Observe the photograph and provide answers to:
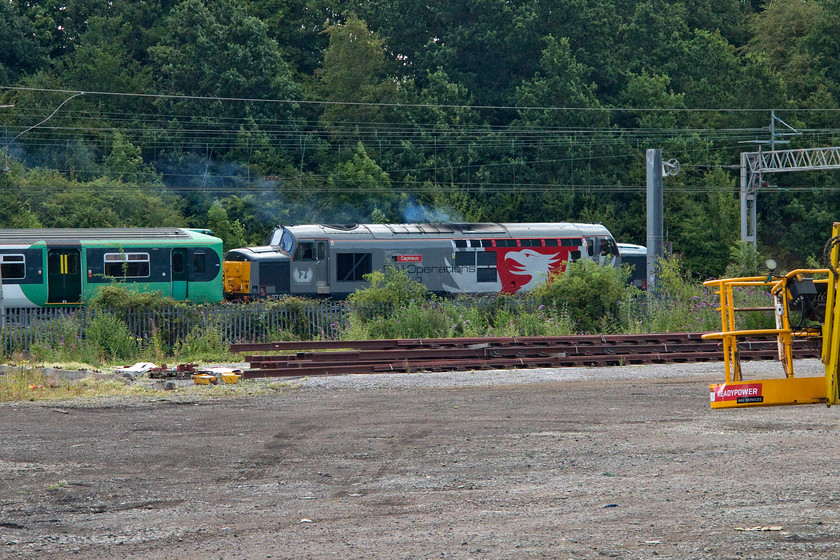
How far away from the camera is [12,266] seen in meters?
30.6

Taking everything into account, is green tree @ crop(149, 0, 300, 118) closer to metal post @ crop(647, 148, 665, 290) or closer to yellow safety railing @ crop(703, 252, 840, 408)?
metal post @ crop(647, 148, 665, 290)

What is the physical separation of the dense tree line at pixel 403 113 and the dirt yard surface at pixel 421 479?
135ft

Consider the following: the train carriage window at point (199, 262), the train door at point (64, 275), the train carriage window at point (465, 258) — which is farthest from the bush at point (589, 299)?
the train door at point (64, 275)

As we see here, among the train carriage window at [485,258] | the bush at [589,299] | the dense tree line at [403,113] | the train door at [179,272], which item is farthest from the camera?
the dense tree line at [403,113]

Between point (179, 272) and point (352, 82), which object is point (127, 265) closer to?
point (179, 272)

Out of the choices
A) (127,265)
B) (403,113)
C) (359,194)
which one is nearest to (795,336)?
(127,265)

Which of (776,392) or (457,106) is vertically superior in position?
(457,106)

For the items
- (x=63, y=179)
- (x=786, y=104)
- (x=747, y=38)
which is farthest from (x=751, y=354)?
(x=747, y=38)

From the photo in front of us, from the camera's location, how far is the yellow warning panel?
10.9 metres

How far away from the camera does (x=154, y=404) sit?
1675 cm

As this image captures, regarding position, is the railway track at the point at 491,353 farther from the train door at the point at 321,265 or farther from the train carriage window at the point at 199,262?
the train door at the point at 321,265

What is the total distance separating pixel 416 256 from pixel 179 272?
8.29m

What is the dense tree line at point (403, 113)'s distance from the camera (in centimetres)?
5844

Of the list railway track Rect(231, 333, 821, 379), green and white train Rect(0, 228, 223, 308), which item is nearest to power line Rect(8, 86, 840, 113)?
green and white train Rect(0, 228, 223, 308)
